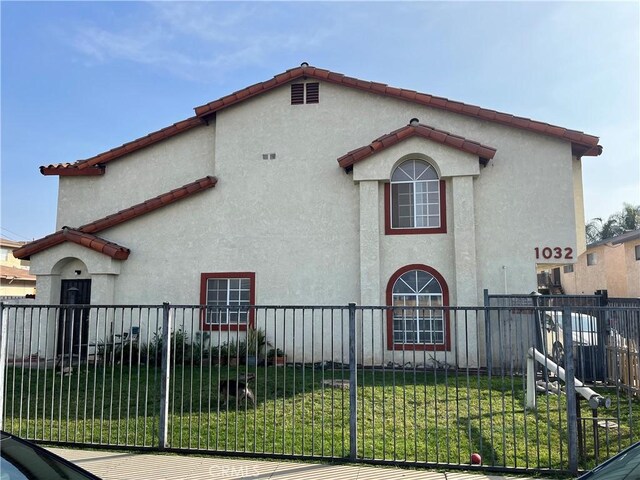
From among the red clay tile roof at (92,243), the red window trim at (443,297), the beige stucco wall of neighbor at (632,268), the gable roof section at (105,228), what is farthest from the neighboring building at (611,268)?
the red clay tile roof at (92,243)

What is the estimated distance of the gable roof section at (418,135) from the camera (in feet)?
44.9

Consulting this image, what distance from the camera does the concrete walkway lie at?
5.75 m

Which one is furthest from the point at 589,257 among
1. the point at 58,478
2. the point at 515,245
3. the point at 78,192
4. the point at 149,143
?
the point at 58,478

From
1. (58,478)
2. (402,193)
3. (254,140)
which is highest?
(254,140)

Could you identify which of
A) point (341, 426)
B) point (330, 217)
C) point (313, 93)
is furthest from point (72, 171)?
point (341, 426)

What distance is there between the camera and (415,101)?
15.0 m

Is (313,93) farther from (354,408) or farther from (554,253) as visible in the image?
(354,408)

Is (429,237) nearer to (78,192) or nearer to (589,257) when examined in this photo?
(78,192)

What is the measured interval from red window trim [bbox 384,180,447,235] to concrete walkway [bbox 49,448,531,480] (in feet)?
29.4

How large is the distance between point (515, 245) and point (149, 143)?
12.3 meters

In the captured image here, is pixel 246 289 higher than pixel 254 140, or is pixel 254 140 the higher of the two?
pixel 254 140

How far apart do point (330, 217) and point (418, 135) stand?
3.50 metres

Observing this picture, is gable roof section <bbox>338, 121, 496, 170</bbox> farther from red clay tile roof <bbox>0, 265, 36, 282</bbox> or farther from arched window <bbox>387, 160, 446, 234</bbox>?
red clay tile roof <bbox>0, 265, 36, 282</bbox>

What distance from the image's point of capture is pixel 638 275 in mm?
25016
